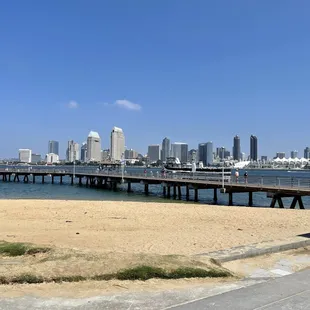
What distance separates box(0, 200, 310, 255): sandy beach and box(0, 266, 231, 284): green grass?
2.04 meters

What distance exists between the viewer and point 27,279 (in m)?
5.52

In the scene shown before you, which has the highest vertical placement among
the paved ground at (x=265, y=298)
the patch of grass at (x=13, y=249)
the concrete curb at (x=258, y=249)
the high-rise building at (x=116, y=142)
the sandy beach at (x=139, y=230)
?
the high-rise building at (x=116, y=142)

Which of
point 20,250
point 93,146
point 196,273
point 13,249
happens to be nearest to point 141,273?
point 196,273

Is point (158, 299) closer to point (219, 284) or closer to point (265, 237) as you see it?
point (219, 284)

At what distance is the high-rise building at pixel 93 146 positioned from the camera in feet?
538

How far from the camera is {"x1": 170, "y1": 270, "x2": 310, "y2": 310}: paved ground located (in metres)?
4.25

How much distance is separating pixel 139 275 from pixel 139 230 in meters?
7.40

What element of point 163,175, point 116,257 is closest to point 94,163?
point 163,175

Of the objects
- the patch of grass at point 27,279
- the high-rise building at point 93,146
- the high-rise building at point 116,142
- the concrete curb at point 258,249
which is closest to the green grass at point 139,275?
the patch of grass at point 27,279

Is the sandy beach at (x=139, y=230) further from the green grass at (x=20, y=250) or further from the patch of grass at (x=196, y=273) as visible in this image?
the patch of grass at (x=196, y=273)

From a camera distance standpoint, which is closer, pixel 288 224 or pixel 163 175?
pixel 288 224

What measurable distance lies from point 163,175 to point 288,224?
34165mm

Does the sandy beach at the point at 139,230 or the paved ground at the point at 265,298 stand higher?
the paved ground at the point at 265,298

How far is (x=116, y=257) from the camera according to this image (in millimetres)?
6684
